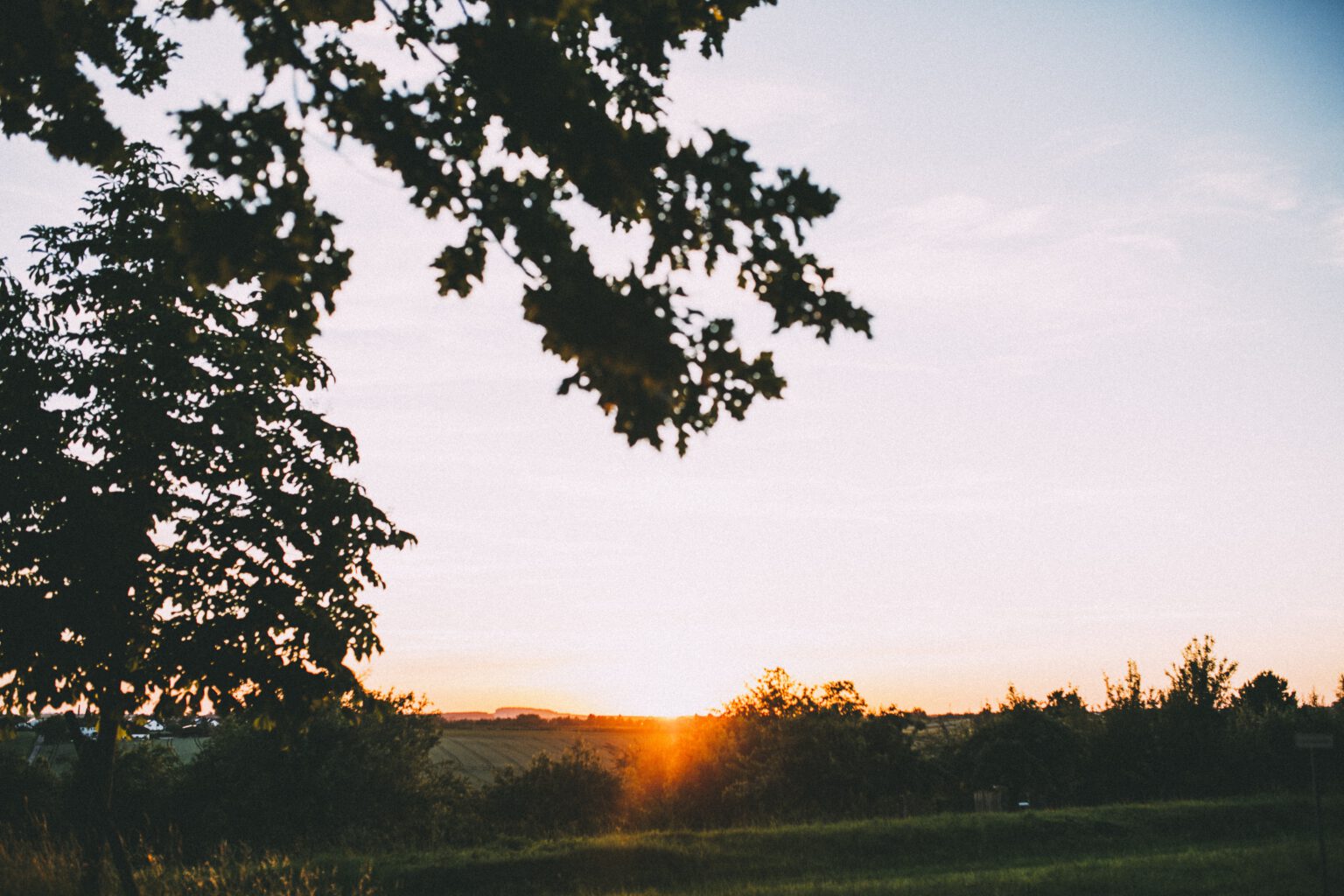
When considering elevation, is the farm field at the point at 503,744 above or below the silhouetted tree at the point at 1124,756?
below

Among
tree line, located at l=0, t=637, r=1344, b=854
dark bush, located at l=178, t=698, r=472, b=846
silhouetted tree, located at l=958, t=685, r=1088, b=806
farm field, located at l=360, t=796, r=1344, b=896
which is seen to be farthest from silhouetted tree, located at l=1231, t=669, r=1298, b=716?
dark bush, located at l=178, t=698, r=472, b=846

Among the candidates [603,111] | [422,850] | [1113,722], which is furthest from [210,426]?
[1113,722]

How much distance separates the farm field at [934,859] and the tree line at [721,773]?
473cm

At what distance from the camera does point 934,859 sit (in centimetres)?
2170

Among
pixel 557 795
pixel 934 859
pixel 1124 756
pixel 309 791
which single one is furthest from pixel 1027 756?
pixel 309 791

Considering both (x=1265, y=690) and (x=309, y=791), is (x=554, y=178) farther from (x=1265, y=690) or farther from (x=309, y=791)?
(x=1265, y=690)

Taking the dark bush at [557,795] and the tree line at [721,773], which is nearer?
the tree line at [721,773]

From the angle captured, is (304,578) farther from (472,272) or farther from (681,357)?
(681,357)

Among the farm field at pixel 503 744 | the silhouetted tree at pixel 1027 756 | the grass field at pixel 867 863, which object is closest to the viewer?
the grass field at pixel 867 863

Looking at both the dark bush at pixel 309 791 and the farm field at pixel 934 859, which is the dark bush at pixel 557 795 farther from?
the farm field at pixel 934 859

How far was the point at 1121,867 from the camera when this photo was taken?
18.2 metres

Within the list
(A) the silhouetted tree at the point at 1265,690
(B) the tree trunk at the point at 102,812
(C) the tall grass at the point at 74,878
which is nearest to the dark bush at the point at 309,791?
(C) the tall grass at the point at 74,878

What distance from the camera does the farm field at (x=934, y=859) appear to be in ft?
54.0

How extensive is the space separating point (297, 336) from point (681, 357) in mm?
2964
